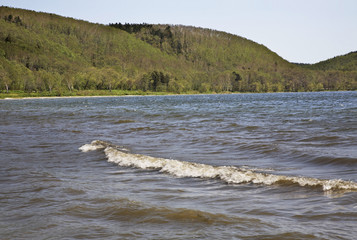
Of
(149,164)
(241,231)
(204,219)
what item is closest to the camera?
(241,231)

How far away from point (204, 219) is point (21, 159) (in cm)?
851

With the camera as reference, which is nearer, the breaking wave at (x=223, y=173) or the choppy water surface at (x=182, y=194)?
the choppy water surface at (x=182, y=194)

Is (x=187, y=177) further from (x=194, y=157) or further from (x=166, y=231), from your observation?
(x=166, y=231)

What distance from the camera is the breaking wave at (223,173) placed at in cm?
757

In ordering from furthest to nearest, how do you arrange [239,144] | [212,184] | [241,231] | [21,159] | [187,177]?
[239,144] → [21,159] → [187,177] → [212,184] → [241,231]

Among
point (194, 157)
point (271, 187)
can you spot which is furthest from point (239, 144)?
point (271, 187)

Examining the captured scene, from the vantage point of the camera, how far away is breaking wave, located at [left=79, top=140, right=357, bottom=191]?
7.57 meters

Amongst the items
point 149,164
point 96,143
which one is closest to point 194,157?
point 149,164

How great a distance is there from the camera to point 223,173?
9.11 metres

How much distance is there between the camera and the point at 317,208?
6.12 meters

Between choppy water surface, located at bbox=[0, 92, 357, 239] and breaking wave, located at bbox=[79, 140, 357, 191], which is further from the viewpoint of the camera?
breaking wave, located at bbox=[79, 140, 357, 191]

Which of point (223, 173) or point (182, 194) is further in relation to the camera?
point (223, 173)

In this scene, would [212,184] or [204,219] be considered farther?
[212,184]

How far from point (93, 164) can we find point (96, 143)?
4.42 meters
